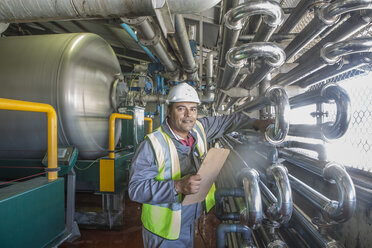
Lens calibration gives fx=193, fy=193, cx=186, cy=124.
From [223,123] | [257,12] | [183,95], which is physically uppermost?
[257,12]

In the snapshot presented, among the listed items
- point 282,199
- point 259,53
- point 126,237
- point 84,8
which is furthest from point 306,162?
point 126,237

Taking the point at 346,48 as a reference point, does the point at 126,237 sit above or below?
below

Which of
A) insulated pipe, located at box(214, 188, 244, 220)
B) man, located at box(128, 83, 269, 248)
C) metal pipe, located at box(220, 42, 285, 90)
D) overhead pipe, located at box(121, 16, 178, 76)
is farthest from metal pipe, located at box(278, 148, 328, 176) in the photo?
overhead pipe, located at box(121, 16, 178, 76)

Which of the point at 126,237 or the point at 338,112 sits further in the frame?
the point at 126,237

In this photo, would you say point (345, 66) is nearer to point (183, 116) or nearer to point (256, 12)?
point (256, 12)

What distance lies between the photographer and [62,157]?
1.79m

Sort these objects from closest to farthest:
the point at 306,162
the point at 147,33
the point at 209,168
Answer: the point at 306,162 < the point at 209,168 < the point at 147,33

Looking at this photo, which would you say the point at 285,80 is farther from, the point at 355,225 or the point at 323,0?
the point at 355,225

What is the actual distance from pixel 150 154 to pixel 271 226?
709 millimetres

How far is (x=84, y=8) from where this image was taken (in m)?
0.73

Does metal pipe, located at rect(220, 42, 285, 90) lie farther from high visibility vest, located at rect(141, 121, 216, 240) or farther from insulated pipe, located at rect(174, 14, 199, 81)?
insulated pipe, located at rect(174, 14, 199, 81)

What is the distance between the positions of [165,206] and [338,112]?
3.30 feet

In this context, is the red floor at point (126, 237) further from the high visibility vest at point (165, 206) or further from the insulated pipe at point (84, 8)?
the insulated pipe at point (84, 8)

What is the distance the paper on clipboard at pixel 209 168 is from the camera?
0.95 m
